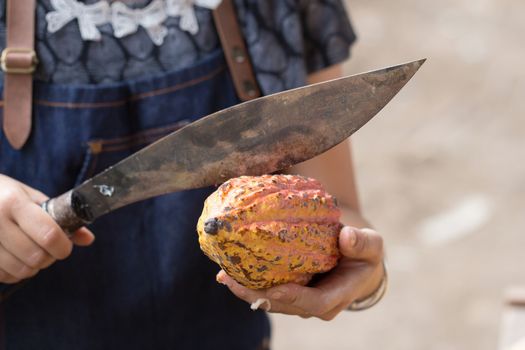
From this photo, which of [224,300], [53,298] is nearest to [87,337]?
[53,298]

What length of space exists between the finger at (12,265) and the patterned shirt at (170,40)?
1.03 ft

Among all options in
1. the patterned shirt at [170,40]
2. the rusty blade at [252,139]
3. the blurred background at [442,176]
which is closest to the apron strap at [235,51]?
the patterned shirt at [170,40]

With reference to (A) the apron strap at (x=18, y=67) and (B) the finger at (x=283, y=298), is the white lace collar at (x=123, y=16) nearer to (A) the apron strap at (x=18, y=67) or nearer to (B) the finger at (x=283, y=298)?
(A) the apron strap at (x=18, y=67)

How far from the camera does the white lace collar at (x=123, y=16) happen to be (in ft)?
4.39

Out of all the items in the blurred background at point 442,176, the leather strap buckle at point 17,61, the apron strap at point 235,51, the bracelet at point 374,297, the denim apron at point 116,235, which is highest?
the leather strap buckle at point 17,61

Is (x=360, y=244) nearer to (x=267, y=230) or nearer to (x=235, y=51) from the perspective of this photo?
(x=267, y=230)

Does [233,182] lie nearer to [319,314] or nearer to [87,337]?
[319,314]

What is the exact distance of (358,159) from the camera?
14.1ft

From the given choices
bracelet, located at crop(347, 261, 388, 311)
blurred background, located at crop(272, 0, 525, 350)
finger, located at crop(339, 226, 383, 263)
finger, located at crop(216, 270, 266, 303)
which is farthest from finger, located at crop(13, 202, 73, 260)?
blurred background, located at crop(272, 0, 525, 350)

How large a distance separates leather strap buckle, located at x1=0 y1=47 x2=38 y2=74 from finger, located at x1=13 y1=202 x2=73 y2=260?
242 millimetres

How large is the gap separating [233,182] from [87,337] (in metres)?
0.54

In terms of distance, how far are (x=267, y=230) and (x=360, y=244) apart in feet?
0.54

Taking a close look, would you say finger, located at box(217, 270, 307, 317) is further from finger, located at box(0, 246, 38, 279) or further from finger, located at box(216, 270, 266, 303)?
finger, located at box(0, 246, 38, 279)

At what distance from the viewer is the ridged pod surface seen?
1045 mm
